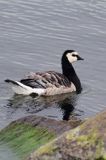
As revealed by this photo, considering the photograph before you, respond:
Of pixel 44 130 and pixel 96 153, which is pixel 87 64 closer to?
pixel 44 130

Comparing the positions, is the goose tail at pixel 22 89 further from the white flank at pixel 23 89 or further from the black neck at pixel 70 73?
the black neck at pixel 70 73

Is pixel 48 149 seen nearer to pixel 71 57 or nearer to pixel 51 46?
pixel 71 57

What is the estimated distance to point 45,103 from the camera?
63.0 feet

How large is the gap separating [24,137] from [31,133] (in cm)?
14

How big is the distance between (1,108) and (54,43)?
22.9 ft

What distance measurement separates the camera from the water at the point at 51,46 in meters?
18.1

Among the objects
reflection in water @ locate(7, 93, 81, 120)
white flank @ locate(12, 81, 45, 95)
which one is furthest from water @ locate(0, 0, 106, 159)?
white flank @ locate(12, 81, 45, 95)

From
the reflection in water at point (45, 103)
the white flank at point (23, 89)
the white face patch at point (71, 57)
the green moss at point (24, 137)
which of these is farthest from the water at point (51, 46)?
the green moss at point (24, 137)

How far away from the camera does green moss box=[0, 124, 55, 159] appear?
1012 centimetres

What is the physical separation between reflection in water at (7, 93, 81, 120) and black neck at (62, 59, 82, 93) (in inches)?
14.6

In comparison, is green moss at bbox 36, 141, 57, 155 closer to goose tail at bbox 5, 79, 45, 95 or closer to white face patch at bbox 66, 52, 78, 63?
goose tail at bbox 5, 79, 45, 95

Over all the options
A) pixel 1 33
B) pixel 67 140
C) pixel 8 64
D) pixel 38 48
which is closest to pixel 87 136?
pixel 67 140

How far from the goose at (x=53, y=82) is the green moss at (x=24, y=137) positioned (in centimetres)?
731

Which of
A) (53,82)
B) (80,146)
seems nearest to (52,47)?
(53,82)
